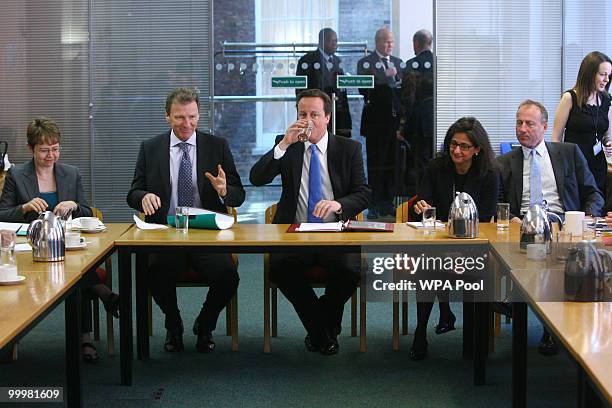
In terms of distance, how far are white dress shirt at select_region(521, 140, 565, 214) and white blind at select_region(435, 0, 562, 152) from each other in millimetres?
2895

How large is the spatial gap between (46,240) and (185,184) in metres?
1.54

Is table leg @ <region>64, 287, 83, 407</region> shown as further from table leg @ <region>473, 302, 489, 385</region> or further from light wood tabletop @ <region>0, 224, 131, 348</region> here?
table leg @ <region>473, 302, 489, 385</region>

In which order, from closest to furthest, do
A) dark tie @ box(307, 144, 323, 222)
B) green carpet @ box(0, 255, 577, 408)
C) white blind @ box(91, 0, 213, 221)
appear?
1. green carpet @ box(0, 255, 577, 408)
2. dark tie @ box(307, 144, 323, 222)
3. white blind @ box(91, 0, 213, 221)

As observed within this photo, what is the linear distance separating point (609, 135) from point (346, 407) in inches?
152

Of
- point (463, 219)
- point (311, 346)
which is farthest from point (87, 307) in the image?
point (463, 219)

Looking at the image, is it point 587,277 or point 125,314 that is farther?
point 125,314

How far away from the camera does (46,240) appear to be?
12.5ft

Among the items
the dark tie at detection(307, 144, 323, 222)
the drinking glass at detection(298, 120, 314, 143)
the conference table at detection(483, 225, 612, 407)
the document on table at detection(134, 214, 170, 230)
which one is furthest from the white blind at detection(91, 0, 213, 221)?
the conference table at detection(483, 225, 612, 407)

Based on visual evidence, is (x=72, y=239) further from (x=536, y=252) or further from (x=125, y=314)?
(x=536, y=252)

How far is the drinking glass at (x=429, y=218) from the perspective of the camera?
4.66m

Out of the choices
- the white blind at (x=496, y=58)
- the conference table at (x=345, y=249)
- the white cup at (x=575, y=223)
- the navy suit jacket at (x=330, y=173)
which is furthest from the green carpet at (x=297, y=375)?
the white blind at (x=496, y=58)

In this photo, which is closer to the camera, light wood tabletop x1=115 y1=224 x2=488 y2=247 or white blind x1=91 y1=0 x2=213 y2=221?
light wood tabletop x1=115 y1=224 x2=488 y2=247

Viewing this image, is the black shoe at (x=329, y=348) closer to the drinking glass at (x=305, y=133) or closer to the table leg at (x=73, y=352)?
the drinking glass at (x=305, y=133)

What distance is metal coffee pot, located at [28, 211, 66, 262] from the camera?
3.79 metres
